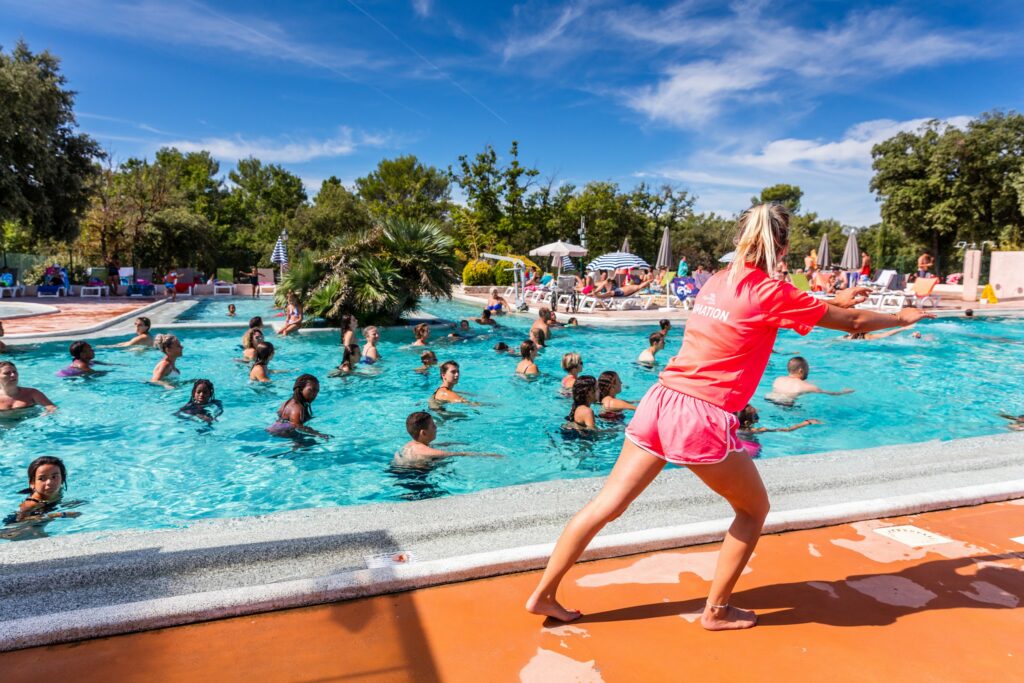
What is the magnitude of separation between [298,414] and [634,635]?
4.99 m

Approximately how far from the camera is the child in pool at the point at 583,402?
6.66 metres

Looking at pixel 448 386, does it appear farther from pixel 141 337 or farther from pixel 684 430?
pixel 141 337

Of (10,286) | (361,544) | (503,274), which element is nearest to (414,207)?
(503,274)

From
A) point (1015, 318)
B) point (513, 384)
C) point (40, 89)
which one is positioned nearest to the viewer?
point (513, 384)

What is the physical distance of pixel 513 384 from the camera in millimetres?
10031

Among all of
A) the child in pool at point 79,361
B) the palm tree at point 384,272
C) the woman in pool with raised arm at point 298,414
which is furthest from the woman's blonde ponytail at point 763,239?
the palm tree at point 384,272

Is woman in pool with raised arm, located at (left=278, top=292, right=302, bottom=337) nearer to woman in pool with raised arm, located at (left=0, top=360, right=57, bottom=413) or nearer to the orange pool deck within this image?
woman in pool with raised arm, located at (left=0, top=360, right=57, bottom=413)

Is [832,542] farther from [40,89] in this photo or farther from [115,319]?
[40,89]

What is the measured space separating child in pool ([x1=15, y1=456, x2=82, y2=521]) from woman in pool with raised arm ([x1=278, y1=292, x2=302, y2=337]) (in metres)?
9.40

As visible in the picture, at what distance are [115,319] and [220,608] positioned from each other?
47.5ft

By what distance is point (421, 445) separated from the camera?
591cm

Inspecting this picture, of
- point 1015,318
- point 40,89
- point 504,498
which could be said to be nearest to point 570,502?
point 504,498

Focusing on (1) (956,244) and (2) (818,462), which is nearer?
(2) (818,462)

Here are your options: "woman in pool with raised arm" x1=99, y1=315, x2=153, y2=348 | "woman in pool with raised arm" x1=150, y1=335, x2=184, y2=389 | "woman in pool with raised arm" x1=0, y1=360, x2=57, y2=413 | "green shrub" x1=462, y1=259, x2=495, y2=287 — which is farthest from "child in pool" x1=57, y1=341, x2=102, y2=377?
"green shrub" x1=462, y1=259, x2=495, y2=287
